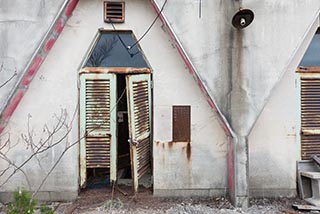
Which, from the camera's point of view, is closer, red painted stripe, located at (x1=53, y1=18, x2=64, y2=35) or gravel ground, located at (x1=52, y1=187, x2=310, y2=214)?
gravel ground, located at (x1=52, y1=187, x2=310, y2=214)

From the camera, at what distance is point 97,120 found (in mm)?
4672

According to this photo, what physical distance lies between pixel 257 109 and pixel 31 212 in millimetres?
3387

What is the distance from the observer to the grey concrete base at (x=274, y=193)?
4738 mm

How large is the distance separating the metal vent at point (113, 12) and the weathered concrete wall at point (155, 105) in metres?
0.08

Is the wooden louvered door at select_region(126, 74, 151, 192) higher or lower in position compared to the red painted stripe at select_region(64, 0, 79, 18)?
lower

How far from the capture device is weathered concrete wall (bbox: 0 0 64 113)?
14.1ft

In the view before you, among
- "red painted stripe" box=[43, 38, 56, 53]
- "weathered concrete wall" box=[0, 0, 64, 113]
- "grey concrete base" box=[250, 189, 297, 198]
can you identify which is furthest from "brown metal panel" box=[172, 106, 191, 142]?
"weathered concrete wall" box=[0, 0, 64, 113]

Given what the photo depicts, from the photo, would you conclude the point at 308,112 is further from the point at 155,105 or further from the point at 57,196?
the point at 57,196

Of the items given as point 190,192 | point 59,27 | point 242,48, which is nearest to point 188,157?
point 190,192

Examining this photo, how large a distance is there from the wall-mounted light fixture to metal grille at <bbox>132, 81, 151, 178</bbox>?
175cm

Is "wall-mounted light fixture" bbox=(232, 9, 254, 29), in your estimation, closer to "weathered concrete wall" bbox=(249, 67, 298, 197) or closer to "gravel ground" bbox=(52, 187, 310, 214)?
"weathered concrete wall" bbox=(249, 67, 298, 197)

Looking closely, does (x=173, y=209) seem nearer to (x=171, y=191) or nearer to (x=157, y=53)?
(x=171, y=191)

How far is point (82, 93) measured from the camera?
15.2 ft

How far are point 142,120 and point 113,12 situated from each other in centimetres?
187
